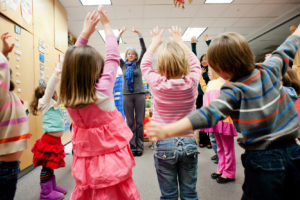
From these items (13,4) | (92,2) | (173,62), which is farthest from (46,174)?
(92,2)

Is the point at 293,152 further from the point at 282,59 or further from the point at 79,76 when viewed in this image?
the point at 79,76

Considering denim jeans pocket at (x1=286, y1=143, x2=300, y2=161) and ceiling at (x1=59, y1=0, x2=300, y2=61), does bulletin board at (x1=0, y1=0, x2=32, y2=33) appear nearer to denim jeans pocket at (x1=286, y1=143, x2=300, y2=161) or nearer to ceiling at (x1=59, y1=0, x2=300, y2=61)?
ceiling at (x1=59, y1=0, x2=300, y2=61)

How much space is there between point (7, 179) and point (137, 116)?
1.86 metres

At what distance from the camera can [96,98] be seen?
837mm

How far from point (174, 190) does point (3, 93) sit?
1.01 metres

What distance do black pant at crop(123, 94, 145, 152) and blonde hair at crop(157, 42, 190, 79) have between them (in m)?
1.58

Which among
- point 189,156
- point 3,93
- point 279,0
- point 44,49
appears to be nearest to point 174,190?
point 189,156

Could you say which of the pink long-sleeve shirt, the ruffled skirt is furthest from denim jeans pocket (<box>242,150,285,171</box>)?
the ruffled skirt

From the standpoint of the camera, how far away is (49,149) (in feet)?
4.97

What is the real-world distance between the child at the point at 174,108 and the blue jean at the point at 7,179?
0.75 m

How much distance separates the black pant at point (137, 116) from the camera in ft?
8.42

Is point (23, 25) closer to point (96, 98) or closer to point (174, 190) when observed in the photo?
point (96, 98)

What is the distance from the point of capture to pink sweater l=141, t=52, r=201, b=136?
0.92 meters

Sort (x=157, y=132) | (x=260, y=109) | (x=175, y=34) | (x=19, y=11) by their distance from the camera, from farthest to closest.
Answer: (x=19, y=11) < (x=175, y=34) < (x=260, y=109) < (x=157, y=132)
